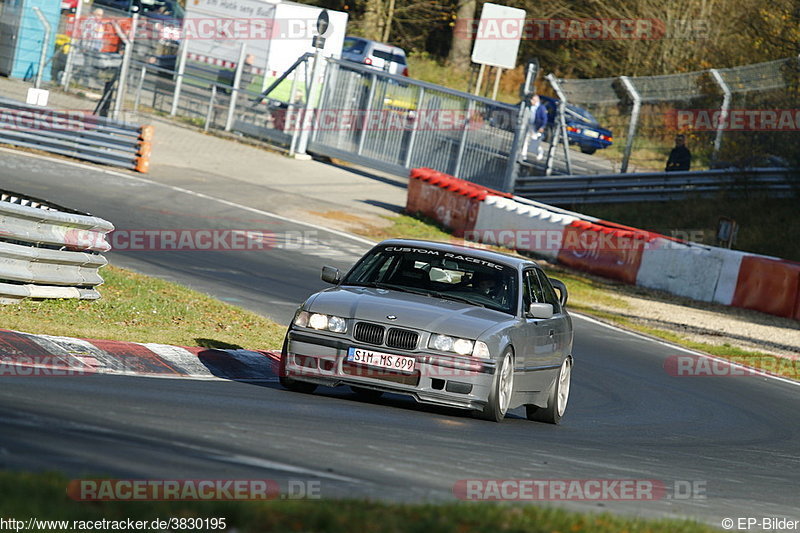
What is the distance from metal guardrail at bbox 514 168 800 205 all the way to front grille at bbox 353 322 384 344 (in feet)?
65.1

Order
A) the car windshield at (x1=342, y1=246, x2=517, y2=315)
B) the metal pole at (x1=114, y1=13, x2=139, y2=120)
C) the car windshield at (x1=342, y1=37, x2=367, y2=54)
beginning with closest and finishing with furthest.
A: the car windshield at (x1=342, y1=246, x2=517, y2=315) → the metal pole at (x1=114, y1=13, x2=139, y2=120) → the car windshield at (x1=342, y1=37, x2=367, y2=54)

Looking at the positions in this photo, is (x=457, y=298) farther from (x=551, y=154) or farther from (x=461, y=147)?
(x=551, y=154)

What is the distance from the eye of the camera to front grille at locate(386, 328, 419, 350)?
9062mm

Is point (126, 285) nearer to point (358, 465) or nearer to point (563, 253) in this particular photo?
point (358, 465)

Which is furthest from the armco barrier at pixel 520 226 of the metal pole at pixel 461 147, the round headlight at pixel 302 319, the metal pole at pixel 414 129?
the round headlight at pixel 302 319

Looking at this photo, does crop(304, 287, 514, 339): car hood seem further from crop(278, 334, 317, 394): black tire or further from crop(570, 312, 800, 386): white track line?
crop(570, 312, 800, 386): white track line

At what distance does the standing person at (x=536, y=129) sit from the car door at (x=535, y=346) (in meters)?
19.7

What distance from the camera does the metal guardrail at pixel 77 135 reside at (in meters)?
25.0

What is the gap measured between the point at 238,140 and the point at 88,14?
7080 millimetres

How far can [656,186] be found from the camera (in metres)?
28.8

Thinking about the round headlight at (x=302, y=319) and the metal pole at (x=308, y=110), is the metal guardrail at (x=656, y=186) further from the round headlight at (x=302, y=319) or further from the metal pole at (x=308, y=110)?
the round headlight at (x=302, y=319)

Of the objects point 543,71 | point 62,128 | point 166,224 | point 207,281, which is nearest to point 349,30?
point 543,71

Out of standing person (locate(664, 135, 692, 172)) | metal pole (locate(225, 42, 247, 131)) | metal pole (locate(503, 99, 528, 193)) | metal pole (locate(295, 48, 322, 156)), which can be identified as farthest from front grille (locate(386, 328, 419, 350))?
metal pole (locate(225, 42, 247, 131))

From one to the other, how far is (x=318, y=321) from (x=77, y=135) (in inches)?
690
